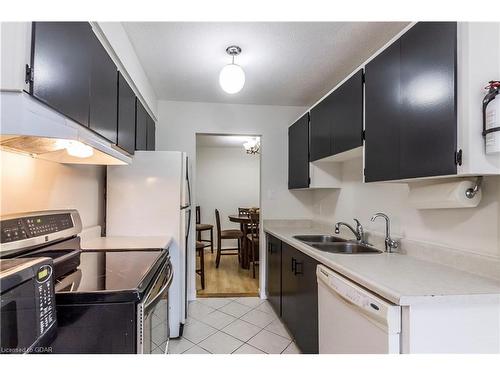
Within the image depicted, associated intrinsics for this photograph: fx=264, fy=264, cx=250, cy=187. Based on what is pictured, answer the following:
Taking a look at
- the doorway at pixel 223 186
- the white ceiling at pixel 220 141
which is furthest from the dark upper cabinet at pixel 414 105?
the doorway at pixel 223 186

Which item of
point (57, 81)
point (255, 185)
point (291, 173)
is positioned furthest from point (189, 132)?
point (255, 185)

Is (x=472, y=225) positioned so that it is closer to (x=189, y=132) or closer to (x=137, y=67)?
(x=137, y=67)

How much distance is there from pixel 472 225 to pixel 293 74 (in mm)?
1847

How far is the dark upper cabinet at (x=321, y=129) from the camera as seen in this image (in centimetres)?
224

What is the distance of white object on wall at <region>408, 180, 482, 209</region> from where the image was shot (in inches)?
49.3

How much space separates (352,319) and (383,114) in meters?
1.13

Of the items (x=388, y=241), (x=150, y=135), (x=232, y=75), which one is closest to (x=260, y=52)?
(x=232, y=75)

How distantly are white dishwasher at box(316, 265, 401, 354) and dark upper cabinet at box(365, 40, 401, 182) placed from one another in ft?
2.21

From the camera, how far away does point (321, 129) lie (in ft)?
7.81

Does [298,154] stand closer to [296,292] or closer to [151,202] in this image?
[296,292]

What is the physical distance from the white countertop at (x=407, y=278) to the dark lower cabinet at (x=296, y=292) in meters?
0.29
